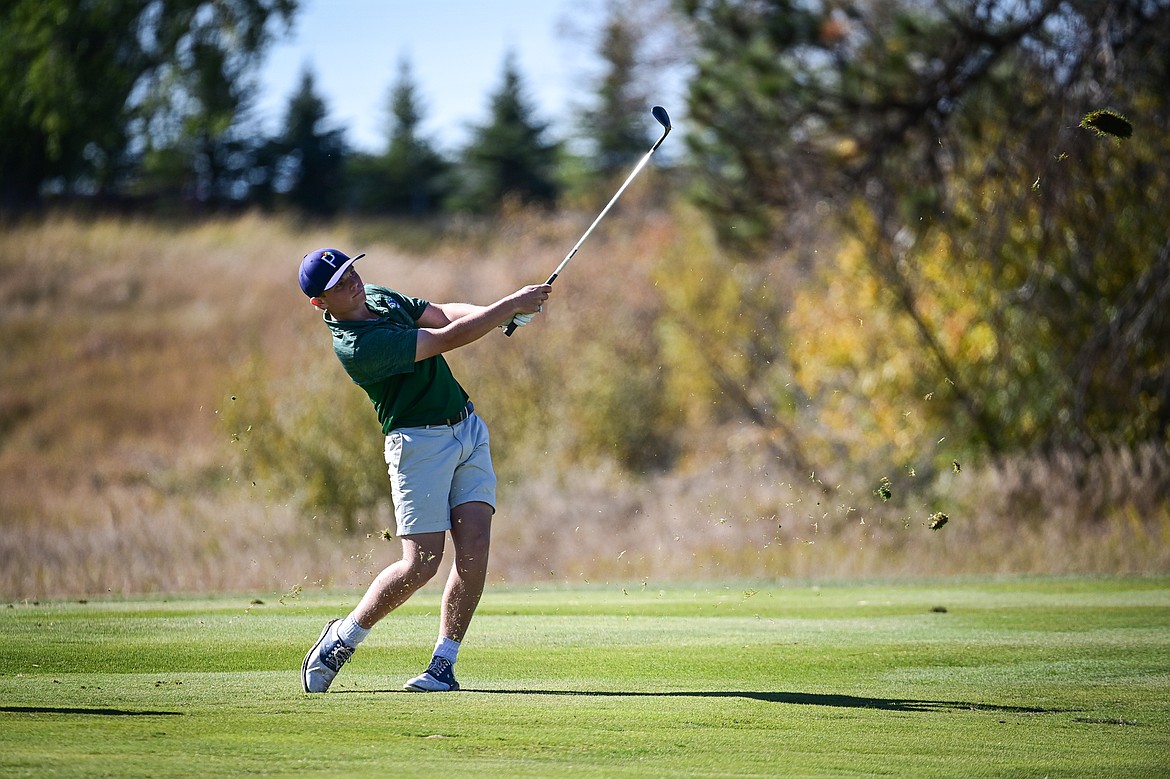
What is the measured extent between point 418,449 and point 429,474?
0.12 metres

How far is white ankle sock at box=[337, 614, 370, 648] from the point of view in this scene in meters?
6.39

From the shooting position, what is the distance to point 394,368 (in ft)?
20.7

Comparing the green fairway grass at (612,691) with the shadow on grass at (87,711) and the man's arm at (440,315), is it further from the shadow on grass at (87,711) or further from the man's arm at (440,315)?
the man's arm at (440,315)

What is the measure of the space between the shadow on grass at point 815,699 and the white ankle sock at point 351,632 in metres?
0.25

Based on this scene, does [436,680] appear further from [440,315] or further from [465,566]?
[440,315]

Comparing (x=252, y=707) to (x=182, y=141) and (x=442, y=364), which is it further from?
(x=182, y=141)

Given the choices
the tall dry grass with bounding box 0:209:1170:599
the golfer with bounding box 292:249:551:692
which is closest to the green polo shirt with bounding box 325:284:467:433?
the golfer with bounding box 292:249:551:692

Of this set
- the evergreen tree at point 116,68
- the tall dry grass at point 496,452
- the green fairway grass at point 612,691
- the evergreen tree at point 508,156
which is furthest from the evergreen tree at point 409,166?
the green fairway grass at point 612,691

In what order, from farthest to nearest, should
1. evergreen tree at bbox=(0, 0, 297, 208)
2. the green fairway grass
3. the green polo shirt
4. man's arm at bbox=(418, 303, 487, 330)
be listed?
evergreen tree at bbox=(0, 0, 297, 208) → man's arm at bbox=(418, 303, 487, 330) → the green polo shirt → the green fairway grass

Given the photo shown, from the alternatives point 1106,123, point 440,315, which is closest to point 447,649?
point 440,315

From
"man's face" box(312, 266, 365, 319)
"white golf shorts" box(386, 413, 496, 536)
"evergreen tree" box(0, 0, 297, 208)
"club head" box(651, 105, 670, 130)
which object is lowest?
"white golf shorts" box(386, 413, 496, 536)

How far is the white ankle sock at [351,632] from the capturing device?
6.39 metres

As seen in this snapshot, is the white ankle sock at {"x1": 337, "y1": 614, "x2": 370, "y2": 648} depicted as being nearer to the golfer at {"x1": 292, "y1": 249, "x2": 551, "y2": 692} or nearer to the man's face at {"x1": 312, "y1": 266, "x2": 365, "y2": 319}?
the golfer at {"x1": 292, "y1": 249, "x2": 551, "y2": 692}

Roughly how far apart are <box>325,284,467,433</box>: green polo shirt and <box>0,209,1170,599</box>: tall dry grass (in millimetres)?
6051
